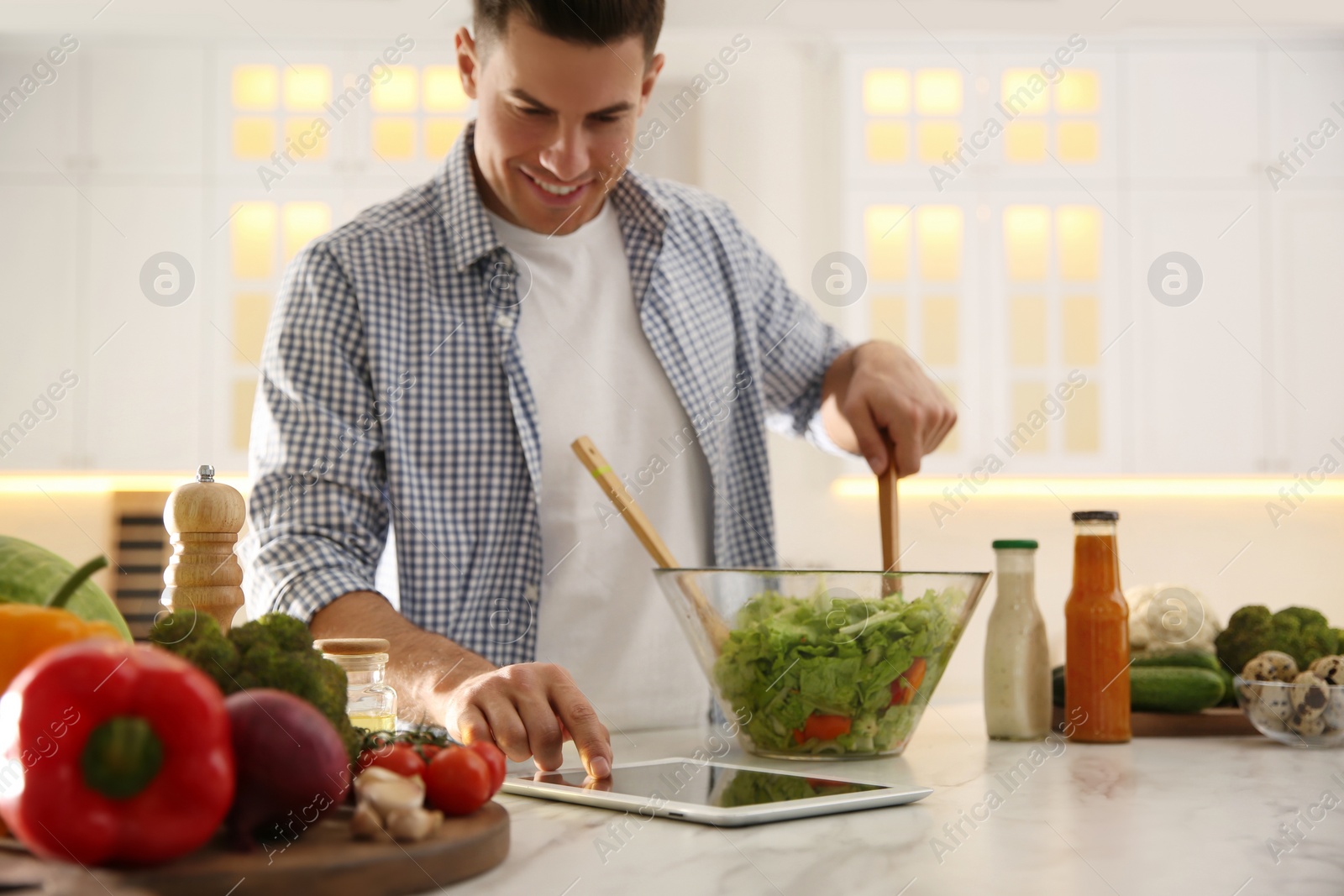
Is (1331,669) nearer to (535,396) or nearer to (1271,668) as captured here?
(1271,668)

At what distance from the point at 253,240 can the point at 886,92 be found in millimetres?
1783

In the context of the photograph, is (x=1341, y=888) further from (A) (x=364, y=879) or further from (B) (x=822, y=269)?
(B) (x=822, y=269)

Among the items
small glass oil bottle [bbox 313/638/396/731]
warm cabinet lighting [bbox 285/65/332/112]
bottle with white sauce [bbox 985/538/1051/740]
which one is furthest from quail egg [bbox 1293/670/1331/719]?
warm cabinet lighting [bbox 285/65/332/112]

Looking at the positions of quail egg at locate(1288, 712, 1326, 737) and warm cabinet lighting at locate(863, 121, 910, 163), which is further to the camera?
warm cabinet lighting at locate(863, 121, 910, 163)

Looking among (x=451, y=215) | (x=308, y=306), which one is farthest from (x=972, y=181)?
(x=308, y=306)

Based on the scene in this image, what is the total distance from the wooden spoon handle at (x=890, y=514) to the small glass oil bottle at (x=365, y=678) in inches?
18.6

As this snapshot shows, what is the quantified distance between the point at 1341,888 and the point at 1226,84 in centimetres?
320

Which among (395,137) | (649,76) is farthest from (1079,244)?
(649,76)

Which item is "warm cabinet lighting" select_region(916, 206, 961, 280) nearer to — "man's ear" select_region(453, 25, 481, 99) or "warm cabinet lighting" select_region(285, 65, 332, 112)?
"warm cabinet lighting" select_region(285, 65, 332, 112)

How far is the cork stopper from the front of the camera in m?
0.84

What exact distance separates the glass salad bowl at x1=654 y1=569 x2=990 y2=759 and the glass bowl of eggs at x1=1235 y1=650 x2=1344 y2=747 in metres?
0.35

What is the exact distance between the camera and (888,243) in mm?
3281

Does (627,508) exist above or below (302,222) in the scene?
below

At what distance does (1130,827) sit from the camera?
0.77 meters
